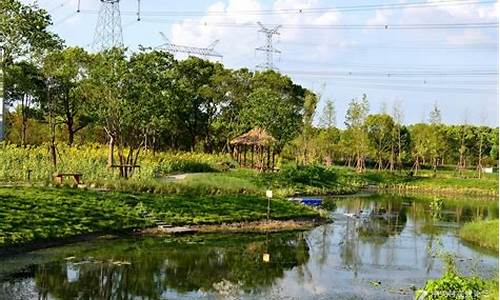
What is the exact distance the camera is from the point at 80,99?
147ft

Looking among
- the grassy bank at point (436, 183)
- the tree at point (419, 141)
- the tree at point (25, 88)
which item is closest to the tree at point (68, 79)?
the tree at point (25, 88)

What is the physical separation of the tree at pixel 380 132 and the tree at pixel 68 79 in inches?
1084

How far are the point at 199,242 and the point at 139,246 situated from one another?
2.33m

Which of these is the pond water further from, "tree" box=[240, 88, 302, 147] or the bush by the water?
"tree" box=[240, 88, 302, 147]

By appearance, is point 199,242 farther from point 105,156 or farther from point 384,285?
point 105,156

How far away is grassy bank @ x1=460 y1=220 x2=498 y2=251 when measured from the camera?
2466cm

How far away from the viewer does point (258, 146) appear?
155 feet

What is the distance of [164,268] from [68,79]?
29.4 m

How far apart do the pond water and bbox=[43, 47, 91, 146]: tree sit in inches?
846

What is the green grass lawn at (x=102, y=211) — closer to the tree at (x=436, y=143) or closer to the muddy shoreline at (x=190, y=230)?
the muddy shoreline at (x=190, y=230)

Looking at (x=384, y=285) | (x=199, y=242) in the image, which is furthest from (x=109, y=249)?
(x=384, y=285)

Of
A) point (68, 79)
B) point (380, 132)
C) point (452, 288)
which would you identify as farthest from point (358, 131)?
point (452, 288)

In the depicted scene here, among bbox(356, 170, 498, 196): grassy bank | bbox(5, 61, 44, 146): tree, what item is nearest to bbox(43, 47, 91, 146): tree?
bbox(5, 61, 44, 146): tree

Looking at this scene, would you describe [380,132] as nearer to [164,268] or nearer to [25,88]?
[25,88]
